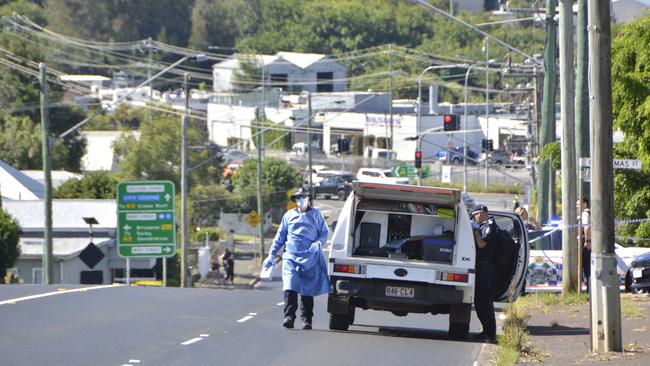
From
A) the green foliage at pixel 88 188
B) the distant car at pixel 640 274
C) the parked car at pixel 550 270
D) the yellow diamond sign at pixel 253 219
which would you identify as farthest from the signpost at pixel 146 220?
the green foliage at pixel 88 188

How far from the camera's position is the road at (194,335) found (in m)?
12.4

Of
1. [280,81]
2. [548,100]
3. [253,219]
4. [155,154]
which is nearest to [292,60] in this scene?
[280,81]

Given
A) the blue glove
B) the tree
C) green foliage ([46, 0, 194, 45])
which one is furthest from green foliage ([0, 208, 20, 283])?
green foliage ([46, 0, 194, 45])

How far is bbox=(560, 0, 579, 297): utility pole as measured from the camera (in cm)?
2000

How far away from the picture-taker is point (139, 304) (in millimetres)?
17375

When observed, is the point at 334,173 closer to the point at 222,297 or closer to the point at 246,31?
the point at 222,297

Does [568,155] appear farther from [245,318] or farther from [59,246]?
[59,246]

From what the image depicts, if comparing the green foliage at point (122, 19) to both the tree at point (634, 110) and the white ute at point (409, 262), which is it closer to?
the tree at point (634, 110)

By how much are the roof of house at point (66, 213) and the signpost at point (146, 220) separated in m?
6.77

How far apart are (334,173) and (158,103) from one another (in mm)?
21135

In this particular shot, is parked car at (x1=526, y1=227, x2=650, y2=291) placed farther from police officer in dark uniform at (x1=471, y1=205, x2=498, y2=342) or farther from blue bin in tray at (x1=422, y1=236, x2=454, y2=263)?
blue bin in tray at (x1=422, y1=236, x2=454, y2=263)

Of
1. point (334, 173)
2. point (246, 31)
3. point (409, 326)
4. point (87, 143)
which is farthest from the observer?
point (246, 31)

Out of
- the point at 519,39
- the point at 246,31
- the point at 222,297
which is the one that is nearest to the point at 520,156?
the point at 519,39

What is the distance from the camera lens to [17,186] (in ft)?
177
